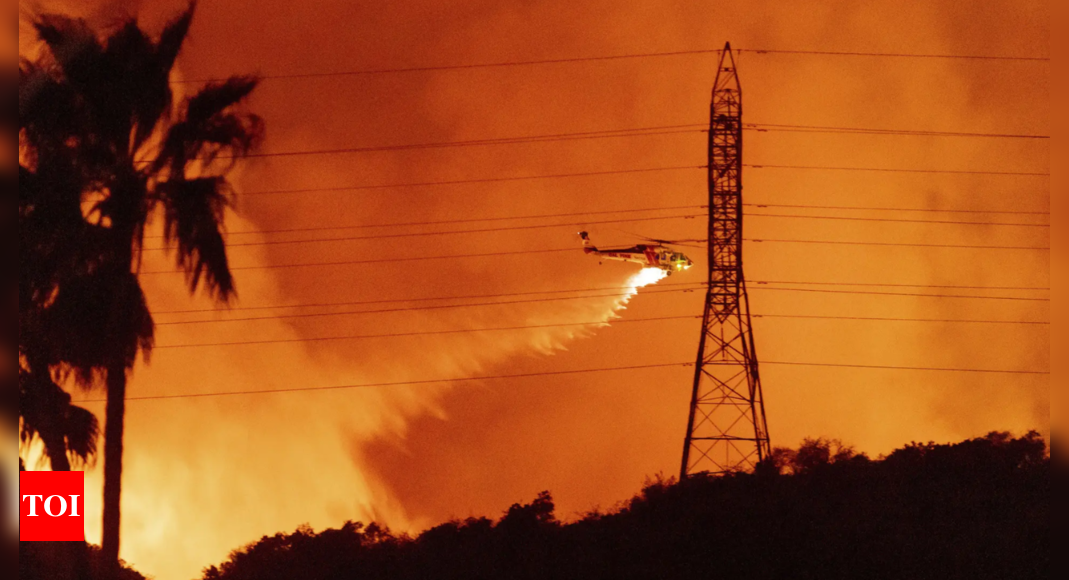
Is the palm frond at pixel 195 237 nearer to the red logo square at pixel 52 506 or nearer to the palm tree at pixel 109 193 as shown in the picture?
the palm tree at pixel 109 193

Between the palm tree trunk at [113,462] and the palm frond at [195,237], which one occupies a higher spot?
the palm frond at [195,237]

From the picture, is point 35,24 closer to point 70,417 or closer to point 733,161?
point 70,417

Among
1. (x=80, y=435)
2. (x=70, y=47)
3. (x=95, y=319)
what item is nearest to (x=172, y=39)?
(x=70, y=47)

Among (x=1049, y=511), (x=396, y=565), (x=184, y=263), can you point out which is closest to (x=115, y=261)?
(x=184, y=263)

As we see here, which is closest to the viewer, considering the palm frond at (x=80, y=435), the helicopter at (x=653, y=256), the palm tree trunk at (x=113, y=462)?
the palm tree trunk at (x=113, y=462)

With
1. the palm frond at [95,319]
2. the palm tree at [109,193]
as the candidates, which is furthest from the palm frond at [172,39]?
the palm frond at [95,319]

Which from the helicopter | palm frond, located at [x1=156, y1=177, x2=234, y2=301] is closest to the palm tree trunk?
palm frond, located at [x1=156, y1=177, x2=234, y2=301]

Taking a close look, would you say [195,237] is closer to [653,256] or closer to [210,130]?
[210,130]
